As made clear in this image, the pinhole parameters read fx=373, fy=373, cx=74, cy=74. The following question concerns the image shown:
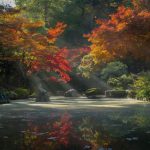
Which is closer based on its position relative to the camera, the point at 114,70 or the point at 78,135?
the point at 78,135

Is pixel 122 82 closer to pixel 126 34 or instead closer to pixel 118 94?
pixel 118 94

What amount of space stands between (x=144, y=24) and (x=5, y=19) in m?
9.01

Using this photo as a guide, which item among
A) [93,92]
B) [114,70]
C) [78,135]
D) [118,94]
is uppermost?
[114,70]

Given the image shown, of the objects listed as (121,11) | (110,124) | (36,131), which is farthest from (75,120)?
(121,11)

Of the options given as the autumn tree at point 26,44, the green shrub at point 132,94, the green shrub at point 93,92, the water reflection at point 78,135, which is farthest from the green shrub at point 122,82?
the water reflection at point 78,135

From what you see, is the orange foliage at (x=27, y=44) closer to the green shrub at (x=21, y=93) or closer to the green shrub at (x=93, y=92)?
the green shrub at (x=21, y=93)

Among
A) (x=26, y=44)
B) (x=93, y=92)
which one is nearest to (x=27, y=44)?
(x=26, y=44)

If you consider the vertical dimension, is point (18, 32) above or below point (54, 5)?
below

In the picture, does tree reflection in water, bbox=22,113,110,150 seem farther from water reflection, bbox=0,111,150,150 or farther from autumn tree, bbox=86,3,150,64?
autumn tree, bbox=86,3,150,64

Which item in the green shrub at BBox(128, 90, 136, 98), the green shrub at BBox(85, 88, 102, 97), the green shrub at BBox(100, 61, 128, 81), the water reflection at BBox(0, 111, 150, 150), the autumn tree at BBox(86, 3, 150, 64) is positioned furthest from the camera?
the green shrub at BBox(100, 61, 128, 81)

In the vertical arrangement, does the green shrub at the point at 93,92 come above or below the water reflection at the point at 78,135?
above

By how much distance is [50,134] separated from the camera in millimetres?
9547

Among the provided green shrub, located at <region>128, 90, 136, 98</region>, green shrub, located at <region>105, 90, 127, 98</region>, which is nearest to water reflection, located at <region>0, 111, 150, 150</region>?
green shrub, located at <region>128, 90, 136, 98</region>

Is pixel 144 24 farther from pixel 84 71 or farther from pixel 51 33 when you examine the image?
pixel 84 71
